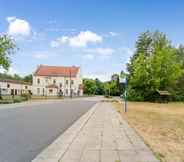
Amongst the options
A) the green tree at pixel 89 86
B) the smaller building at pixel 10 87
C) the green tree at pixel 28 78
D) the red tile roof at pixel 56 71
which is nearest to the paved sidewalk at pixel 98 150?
the smaller building at pixel 10 87

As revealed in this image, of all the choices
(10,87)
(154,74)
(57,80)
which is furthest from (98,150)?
(57,80)

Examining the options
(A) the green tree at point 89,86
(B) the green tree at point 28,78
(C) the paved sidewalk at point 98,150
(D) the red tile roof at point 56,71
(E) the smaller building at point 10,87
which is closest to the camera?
(C) the paved sidewalk at point 98,150

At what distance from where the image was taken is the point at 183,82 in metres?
62.3

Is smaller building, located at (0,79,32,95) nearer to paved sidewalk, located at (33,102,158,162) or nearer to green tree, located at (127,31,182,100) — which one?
green tree, located at (127,31,182,100)

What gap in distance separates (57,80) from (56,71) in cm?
361

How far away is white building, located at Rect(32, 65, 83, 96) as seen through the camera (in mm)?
97375

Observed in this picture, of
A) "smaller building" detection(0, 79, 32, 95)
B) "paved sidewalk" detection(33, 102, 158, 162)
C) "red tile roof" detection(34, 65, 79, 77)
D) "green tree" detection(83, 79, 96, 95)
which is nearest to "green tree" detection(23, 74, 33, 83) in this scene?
"green tree" detection(83, 79, 96, 95)

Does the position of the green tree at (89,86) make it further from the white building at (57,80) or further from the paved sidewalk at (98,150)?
the paved sidewalk at (98,150)

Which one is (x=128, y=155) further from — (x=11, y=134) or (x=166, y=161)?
(x=11, y=134)

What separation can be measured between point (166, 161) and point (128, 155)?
86 centimetres

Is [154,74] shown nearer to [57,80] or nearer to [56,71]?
[57,80]

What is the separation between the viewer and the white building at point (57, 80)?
3834 inches

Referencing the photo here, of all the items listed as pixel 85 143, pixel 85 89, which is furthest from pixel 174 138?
pixel 85 89

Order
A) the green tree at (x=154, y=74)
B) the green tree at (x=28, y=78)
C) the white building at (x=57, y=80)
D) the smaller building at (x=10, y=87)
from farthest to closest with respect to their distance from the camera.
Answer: the green tree at (x=28, y=78) < the white building at (x=57, y=80) < the smaller building at (x=10, y=87) < the green tree at (x=154, y=74)
